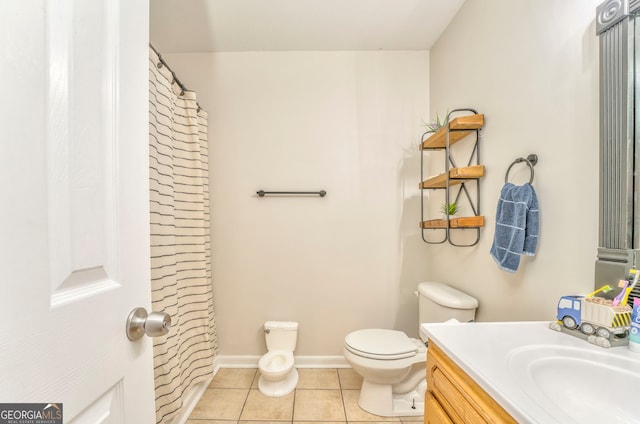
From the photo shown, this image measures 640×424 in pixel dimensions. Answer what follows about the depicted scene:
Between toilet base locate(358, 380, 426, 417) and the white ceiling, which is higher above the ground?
the white ceiling

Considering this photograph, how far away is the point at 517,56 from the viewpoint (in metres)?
1.29

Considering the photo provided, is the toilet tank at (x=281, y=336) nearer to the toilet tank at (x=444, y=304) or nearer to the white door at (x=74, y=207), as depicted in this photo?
the toilet tank at (x=444, y=304)

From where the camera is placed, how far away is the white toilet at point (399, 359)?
62.4 inches

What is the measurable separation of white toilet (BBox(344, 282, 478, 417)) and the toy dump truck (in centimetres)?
63

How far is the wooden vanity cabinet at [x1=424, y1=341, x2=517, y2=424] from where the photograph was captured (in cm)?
65

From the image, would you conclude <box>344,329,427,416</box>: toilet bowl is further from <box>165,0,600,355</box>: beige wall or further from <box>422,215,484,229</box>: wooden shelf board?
<box>422,215,484,229</box>: wooden shelf board

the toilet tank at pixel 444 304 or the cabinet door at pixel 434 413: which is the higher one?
the toilet tank at pixel 444 304

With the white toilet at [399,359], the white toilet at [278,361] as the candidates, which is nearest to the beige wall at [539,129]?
the white toilet at [399,359]

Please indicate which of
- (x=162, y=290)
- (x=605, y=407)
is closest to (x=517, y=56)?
(x=605, y=407)

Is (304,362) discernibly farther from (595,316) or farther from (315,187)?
(595,316)

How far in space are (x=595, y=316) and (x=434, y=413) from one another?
1.79ft

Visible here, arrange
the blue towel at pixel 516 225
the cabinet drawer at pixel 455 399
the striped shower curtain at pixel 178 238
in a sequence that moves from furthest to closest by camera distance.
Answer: the striped shower curtain at pixel 178 238 < the blue towel at pixel 516 225 < the cabinet drawer at pixel 455 399

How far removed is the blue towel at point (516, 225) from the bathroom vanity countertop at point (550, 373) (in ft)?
→ 1.14

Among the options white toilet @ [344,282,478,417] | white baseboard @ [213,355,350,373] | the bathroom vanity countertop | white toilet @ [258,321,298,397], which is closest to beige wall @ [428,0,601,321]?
white toilet @ [344,282,478,417]
